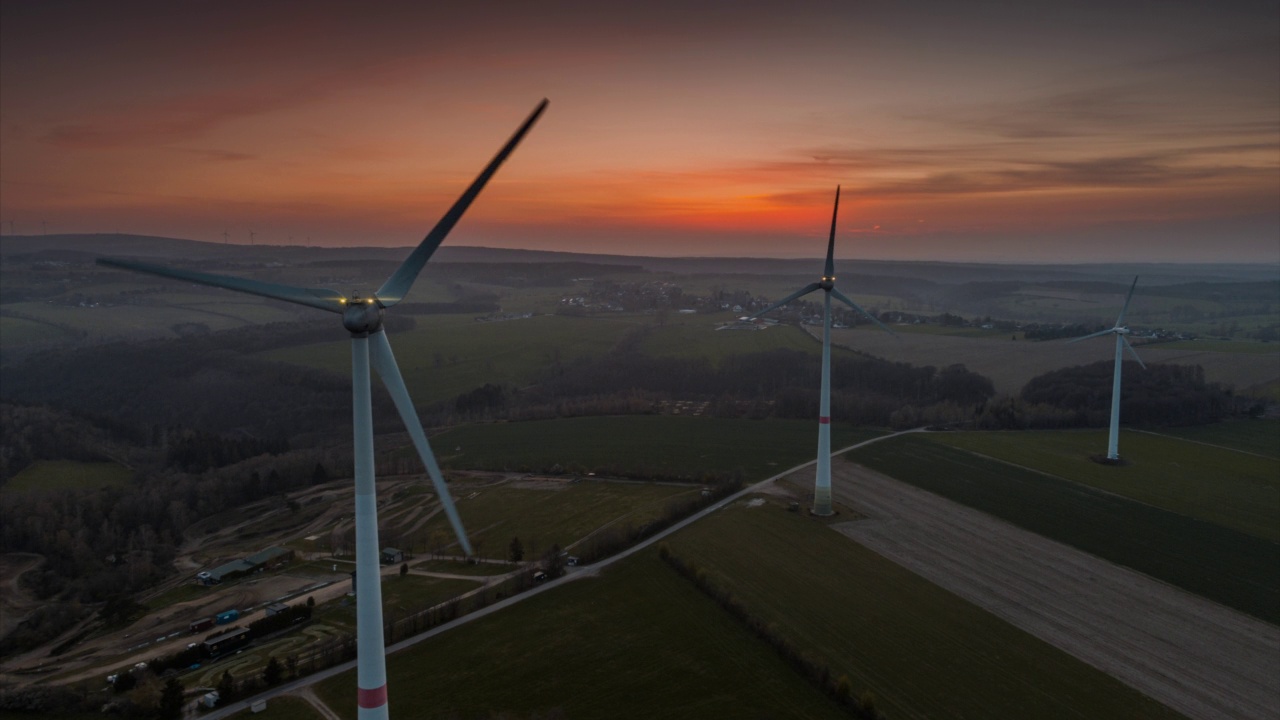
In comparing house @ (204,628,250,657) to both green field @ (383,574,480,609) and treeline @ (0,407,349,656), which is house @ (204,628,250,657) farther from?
treeline @ (0,407,349,656)

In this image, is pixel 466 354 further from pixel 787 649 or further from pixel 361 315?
pixel 361 315

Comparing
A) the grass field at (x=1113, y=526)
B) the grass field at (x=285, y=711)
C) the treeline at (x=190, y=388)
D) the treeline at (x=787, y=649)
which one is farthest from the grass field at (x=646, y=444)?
the grass field at (x=285, y=711)

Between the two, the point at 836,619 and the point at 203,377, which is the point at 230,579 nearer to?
the point at 836,619

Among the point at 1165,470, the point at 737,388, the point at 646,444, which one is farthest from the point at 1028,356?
the point at 646,444

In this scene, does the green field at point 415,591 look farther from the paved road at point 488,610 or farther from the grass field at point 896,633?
the grass field at point 896,633

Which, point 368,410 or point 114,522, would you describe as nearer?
point 368,410
